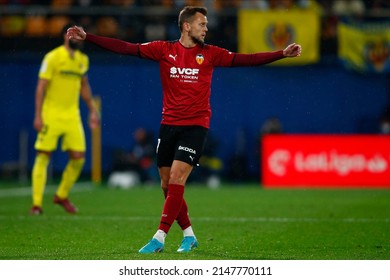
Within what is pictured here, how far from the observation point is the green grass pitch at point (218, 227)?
31.9 ft

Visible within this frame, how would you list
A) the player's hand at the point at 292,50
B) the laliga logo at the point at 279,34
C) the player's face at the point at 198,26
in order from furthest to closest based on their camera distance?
1. the laliga logo at the point at 279,34
2. the player's face at the point at 198,26
3. the player's hand at the point at 292,50

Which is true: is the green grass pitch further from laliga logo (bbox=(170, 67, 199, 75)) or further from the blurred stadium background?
the blurred stadium background

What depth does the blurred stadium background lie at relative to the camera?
25.1 meters

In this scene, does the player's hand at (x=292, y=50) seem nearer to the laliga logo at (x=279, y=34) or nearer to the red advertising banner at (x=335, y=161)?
the red advertising banner at (x=335, y=161)

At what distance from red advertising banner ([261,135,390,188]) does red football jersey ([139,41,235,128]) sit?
40.2 ft

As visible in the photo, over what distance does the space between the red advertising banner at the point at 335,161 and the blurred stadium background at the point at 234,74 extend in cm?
278

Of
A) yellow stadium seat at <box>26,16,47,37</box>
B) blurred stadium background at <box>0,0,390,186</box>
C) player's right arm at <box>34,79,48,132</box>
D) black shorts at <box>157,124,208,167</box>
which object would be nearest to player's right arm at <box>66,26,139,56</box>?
black shorts at <box>157,124,208,167</box>

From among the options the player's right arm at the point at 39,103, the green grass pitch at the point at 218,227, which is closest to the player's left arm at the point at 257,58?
the green grass pitch at the point at 218,227

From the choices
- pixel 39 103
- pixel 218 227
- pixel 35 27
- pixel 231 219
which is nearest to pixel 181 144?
pixel 218 227

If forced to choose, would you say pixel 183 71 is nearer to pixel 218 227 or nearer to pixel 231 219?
pixel 218 227

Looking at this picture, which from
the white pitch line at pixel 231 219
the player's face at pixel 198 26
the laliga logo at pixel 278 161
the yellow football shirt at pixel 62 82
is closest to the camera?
the player's face at pixel 198 26

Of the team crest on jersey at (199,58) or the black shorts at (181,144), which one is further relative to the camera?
the team crest on jersey at (199,58)

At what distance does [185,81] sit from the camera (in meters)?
9.84

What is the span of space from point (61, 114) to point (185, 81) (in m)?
4.98
